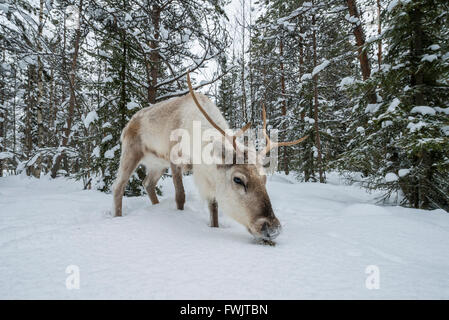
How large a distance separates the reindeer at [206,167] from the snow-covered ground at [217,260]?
1.00 feet

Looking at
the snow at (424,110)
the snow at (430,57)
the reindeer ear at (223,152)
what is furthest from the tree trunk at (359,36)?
the reindeer ear at (223,152)

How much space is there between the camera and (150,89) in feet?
20.3

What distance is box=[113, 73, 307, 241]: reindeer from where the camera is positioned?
230 cm

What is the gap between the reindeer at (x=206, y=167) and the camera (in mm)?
2299

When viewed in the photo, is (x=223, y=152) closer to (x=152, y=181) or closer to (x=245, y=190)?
(x=245, y=190)

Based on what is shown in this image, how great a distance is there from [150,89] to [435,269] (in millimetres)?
6385

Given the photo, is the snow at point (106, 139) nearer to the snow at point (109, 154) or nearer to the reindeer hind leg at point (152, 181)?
the snow at point (109, 154)

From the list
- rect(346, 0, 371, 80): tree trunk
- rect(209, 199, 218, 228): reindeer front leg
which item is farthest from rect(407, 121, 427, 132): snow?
rect(346, 0, 371, 80): tree trunk

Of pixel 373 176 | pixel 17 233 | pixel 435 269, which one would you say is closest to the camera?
pixel 435 269

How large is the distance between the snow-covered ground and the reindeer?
306 millimetres

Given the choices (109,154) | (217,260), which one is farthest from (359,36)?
(217,260)
